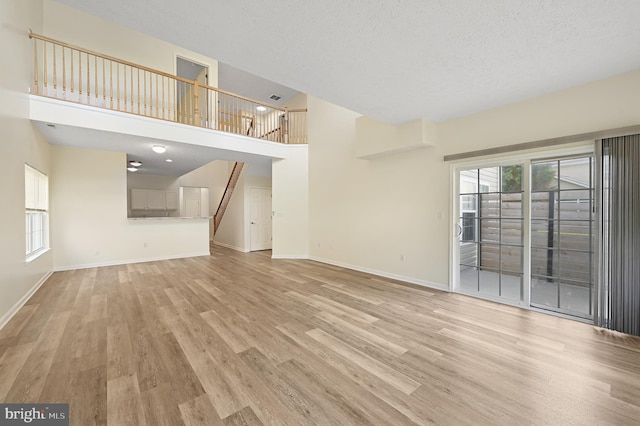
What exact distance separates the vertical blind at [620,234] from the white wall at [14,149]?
652 centimetres

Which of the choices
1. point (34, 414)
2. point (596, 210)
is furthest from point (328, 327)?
point (596, 210)

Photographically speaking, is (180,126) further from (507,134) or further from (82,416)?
(507,134)

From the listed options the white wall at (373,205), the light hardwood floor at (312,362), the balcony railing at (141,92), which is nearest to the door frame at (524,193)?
the white wall at (373,205)

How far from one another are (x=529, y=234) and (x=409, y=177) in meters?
1.90

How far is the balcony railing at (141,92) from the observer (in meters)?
4.80

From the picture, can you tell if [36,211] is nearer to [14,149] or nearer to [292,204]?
[14,149]

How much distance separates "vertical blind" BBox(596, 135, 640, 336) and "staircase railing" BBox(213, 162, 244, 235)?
318 inches

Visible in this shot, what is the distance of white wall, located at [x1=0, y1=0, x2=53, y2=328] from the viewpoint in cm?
278

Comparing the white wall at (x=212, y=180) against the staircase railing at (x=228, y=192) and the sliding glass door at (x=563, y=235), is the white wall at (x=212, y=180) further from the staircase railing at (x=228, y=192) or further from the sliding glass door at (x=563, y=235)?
the sliding glass door at (x=563, y=235)

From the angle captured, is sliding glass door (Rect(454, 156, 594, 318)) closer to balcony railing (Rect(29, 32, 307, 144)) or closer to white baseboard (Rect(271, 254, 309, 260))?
white baseboard (Rect(271, 254, 309, 260))

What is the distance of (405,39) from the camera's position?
2.07 m

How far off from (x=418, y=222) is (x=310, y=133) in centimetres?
384

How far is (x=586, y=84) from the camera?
2816 millimetres

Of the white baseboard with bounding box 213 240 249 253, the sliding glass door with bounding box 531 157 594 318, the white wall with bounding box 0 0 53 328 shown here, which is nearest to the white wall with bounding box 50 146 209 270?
the white wall with bounding box 0 0 53 328
